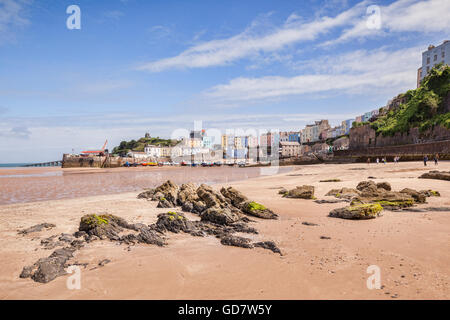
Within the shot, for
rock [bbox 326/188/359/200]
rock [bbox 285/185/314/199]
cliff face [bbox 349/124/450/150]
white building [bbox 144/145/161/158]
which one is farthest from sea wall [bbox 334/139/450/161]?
white building [bbox 144/145/161/158]

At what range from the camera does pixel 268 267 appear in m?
4.93

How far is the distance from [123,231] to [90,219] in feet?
3.15

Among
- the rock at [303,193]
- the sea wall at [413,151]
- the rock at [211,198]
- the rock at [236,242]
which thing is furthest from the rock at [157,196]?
the sea wall at [413,151]

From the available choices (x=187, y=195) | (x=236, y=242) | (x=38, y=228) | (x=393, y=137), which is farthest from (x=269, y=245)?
(x=393, y=137)

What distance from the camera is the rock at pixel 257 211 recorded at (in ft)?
30.6

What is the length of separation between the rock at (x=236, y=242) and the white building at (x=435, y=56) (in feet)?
264

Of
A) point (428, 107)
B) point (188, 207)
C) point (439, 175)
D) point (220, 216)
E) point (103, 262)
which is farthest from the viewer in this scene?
point (428, 107)

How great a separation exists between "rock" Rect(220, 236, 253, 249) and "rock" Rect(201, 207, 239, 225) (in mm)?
1747

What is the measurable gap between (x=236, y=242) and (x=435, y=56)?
85.2 meters

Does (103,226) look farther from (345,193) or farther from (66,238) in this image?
(345,193)

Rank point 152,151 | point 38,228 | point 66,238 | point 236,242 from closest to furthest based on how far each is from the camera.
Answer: point 236,242
point 66,238
point 38,228
point 152,151

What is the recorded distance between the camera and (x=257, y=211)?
31.5 ft

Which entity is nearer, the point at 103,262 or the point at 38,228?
the point at 103,262
